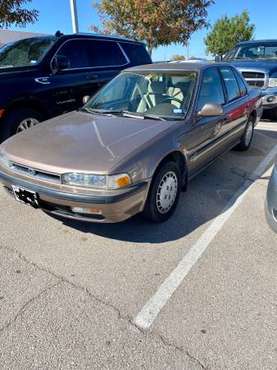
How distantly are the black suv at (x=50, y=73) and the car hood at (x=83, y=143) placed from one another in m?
1.56

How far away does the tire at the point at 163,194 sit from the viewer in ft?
10.5

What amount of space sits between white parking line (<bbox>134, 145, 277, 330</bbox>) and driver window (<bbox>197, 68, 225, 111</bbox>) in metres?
1.23

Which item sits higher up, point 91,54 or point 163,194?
point 91,54

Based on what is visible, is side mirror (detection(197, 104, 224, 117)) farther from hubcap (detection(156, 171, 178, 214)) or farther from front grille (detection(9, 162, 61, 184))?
front grille (detection(9, 162, 61, 184))

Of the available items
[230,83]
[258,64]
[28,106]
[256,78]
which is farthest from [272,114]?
[28,106]

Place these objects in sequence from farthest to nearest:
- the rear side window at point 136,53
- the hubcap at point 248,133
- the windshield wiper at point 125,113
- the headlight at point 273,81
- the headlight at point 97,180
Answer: the headlight at point 273,81 → the rear side window at point 136,53 → the hubcap at point 248,133 → the windshield wiper at point 125,113 → the headlight at point 97,180

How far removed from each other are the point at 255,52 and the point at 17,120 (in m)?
7.80

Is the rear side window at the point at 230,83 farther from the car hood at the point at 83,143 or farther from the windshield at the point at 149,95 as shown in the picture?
the car hood at the point at 83,143

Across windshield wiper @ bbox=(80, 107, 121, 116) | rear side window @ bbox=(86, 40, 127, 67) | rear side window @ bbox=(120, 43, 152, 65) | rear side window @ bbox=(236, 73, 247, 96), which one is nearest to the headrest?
windshield wiper @ bbox=(80, 107, 121, 116)

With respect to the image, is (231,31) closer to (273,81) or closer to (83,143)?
(273,81)

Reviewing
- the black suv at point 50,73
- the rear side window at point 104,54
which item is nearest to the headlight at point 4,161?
the black suv at point 50,73

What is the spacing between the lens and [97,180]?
2734mm

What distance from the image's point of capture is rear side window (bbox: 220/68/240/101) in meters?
4.83

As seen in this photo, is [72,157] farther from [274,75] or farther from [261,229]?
[274,75]
